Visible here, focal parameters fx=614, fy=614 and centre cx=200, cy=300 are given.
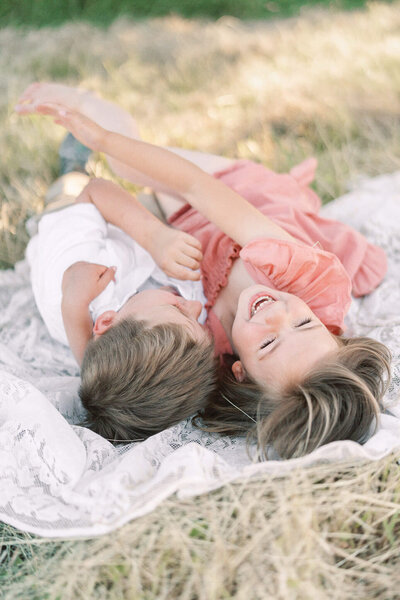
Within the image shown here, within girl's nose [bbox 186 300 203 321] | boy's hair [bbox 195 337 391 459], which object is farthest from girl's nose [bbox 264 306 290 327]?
girl's nose [bbox 186 300 203 321]

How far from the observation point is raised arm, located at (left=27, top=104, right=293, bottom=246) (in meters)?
2.04

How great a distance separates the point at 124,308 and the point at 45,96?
1048 mm

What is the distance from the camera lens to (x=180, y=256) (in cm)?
202

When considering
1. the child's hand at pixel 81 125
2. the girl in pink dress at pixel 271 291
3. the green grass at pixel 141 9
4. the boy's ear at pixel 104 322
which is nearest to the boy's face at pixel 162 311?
the boy's ear at pixel 104 322

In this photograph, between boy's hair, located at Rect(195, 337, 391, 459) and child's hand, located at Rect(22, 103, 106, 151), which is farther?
child's hand, located at Rect(22, 103, 106, 151)

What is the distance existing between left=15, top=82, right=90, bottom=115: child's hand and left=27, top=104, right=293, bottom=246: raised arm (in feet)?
0.52

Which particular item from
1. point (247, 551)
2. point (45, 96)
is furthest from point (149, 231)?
point (247, 551)

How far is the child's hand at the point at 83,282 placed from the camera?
205 cm

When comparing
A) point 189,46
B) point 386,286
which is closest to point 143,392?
point 386,286

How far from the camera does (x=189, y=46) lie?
4.13 m

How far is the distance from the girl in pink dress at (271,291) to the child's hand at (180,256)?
0.05 ft

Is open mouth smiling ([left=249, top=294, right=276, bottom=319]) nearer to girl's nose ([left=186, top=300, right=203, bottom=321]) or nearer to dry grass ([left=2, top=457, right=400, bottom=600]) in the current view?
girl's nose ([left=186, top=300, right=203, bottom=321])

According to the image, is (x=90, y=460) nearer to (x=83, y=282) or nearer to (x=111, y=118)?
(x=83, y=282)

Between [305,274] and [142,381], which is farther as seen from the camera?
[305,274]
